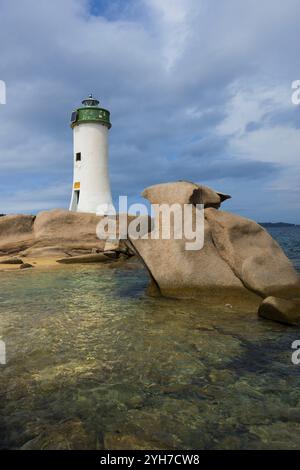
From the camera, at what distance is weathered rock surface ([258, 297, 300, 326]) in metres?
7.54

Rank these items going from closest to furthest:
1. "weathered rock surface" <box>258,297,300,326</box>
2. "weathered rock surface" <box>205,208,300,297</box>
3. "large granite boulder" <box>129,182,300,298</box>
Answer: "weathered rock surface" <box>258,297,300,326</box> < "weathered rock surface" <box>205,208,300,297</box> < "large granite boulder" <box>129,182,300,298</box>

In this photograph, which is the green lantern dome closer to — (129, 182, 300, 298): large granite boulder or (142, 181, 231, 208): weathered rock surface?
(142, 181, 231, 208): weathered rock surface

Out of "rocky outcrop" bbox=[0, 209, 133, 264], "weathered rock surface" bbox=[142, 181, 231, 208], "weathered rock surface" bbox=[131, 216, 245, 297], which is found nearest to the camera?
"weathered rock surface" bbox=[131, 216, 245, 297]

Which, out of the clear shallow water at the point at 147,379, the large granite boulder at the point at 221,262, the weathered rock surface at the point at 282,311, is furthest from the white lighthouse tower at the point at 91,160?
the weathered rock surface at the point at 282,311

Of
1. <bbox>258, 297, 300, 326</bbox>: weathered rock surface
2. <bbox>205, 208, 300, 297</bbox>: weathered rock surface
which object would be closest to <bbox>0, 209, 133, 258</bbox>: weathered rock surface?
<bbox>205, 208, 300, 297</bbox>: weathered rock surface

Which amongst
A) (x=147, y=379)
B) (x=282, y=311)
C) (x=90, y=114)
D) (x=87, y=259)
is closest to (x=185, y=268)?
(x=282, y=311)

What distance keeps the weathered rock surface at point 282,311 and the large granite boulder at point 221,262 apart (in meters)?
1.24

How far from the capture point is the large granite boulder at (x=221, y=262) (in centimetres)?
933

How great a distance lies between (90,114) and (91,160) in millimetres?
3571

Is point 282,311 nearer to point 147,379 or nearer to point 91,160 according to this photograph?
point 147,379

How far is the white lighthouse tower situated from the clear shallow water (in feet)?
71.5

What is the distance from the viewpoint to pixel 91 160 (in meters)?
30.3

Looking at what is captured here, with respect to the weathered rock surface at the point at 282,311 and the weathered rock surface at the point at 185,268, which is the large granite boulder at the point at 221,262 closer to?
the weathered rock surface at the point at 185,268
